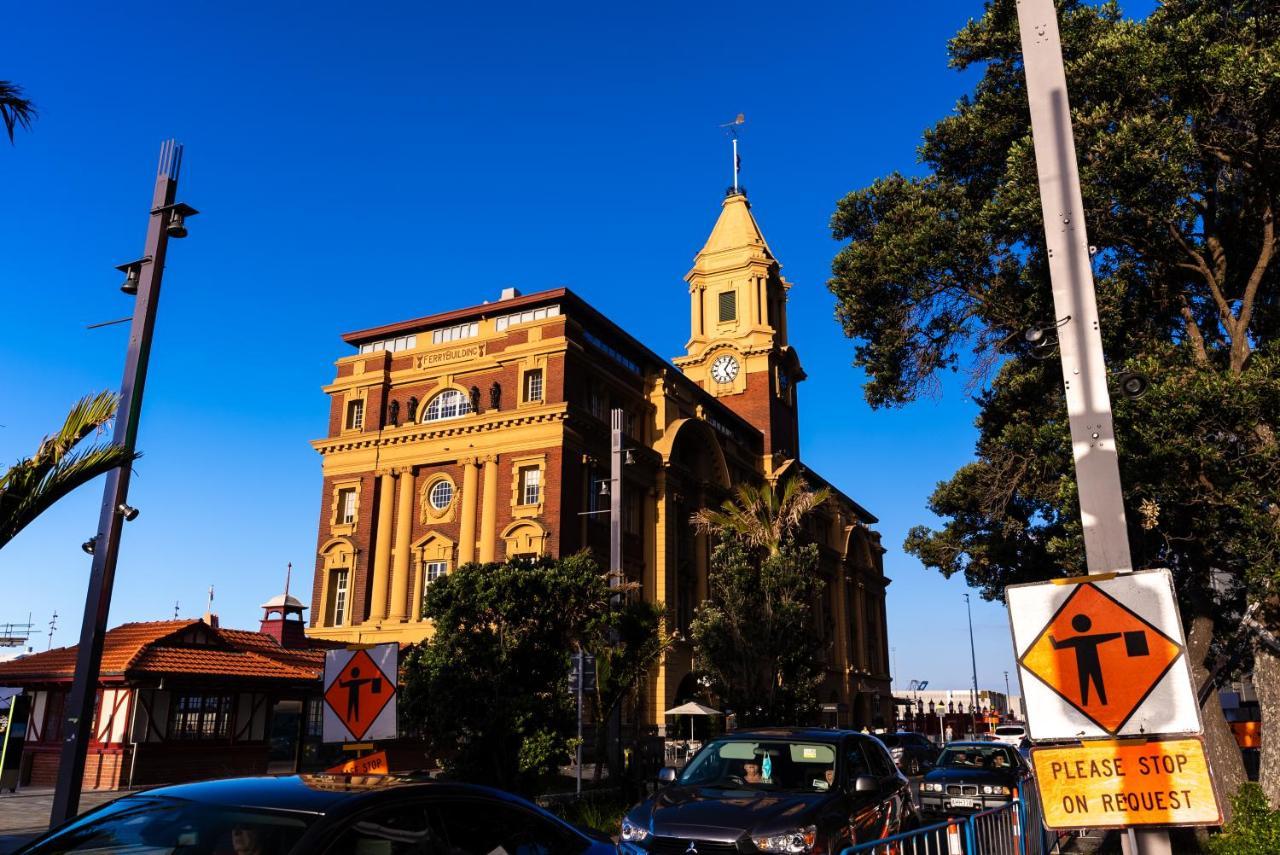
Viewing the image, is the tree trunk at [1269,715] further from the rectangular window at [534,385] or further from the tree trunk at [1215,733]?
the rectangular window at [534,385]

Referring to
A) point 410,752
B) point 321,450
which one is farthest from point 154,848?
point 321,450

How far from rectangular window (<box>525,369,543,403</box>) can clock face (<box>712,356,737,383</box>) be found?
21.0m

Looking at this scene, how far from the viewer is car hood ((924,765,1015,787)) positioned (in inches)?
670

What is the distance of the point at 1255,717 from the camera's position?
44.6 m

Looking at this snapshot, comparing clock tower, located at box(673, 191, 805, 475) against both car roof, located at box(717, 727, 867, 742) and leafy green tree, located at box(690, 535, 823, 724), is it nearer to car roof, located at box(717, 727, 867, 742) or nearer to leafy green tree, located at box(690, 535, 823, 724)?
leafy green tree, located at box(690, 535, 823, 724)

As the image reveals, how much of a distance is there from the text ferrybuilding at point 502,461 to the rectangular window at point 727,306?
10654 millimetres

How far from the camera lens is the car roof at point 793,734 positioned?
405 inches

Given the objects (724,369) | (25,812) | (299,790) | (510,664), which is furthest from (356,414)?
(299,790)

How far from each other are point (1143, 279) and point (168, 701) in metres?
24.1

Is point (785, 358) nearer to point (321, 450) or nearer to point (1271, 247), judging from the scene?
point (321, 450)

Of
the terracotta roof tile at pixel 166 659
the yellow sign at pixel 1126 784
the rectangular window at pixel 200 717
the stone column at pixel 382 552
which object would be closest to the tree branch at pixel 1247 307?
the yellow sign at pixel 1126 784

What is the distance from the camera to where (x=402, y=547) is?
137 feet

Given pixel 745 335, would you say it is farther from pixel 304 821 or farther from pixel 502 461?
pixel 304 821

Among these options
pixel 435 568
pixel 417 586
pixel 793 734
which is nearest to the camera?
pixel 793 734
